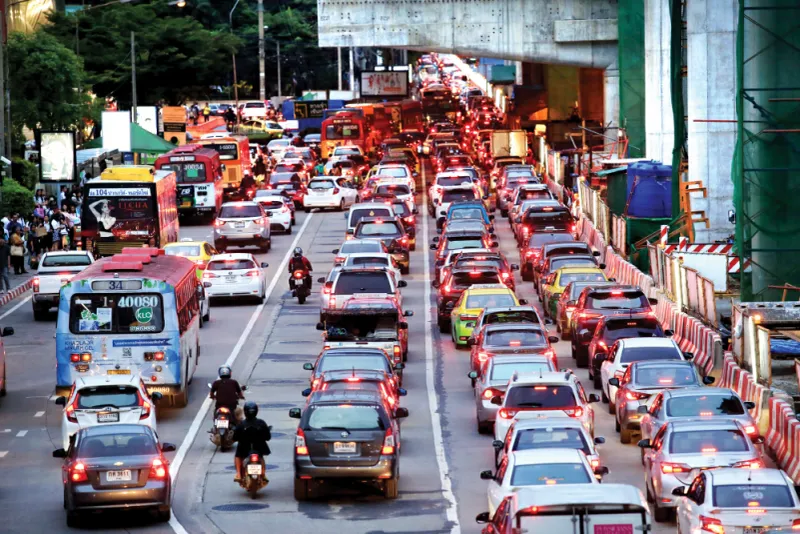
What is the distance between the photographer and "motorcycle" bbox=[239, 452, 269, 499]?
2380cm

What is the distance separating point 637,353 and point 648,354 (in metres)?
0.18

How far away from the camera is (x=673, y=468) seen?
21.4 metres

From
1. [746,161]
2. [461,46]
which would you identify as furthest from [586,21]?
[746,161]

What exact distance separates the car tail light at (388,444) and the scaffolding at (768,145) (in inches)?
720

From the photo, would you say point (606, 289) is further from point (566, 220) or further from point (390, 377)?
point (566, 220)

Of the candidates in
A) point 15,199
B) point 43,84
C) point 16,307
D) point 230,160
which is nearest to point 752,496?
point 16,307

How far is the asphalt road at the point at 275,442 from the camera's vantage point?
2277 cm

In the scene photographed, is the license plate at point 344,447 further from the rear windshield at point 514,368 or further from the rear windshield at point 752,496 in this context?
the rear windshield at point 752,496

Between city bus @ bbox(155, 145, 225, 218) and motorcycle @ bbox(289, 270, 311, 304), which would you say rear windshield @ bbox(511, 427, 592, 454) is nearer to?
motorcycle @ bbox(289, 270, 311, 304)

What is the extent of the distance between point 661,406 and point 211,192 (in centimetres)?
4371

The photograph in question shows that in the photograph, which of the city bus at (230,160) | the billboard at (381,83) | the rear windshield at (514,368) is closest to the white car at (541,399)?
the rear windshield at (514,368)

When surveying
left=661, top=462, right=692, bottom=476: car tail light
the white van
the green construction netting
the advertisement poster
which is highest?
the green construction netting

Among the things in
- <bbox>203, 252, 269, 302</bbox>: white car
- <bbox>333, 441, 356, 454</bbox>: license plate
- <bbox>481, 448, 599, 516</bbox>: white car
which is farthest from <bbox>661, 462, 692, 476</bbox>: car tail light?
<bbox>203, 252, 269, 302</bbox>: white car

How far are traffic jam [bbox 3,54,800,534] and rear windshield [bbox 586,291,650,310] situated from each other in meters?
0.04
